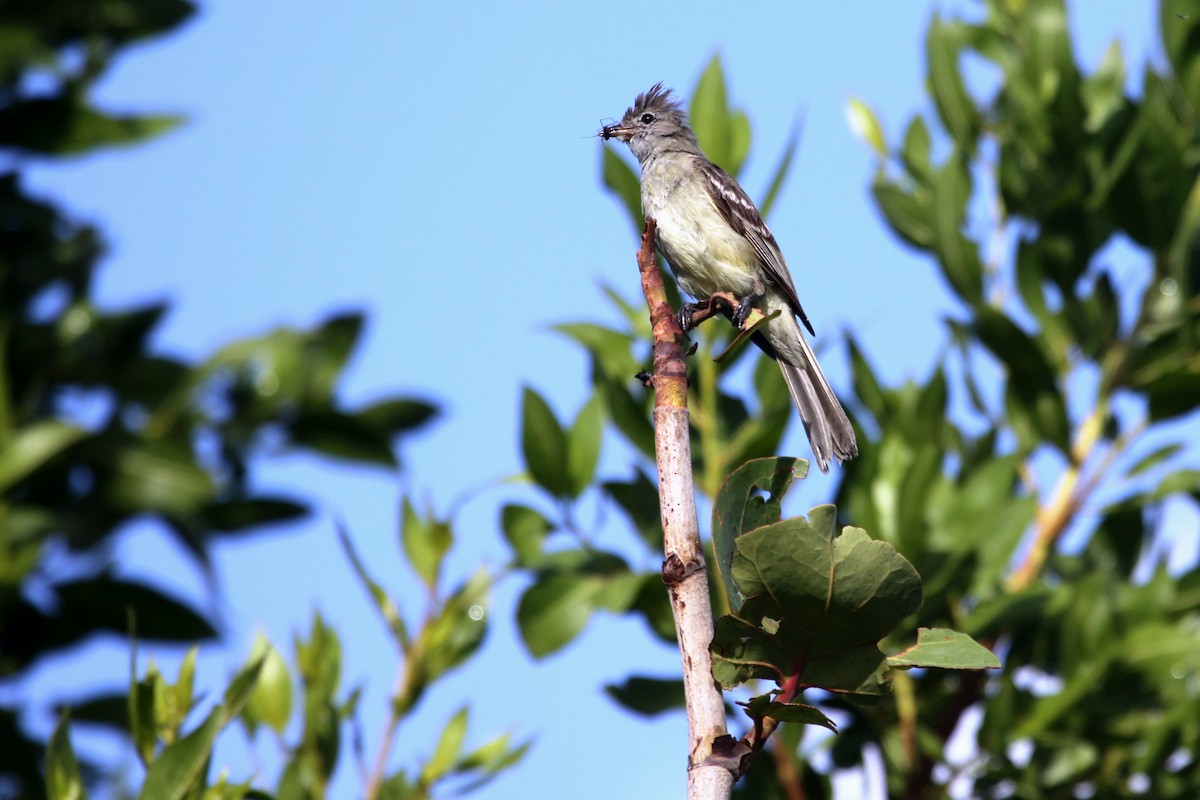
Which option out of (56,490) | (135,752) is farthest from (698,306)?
(56,490)

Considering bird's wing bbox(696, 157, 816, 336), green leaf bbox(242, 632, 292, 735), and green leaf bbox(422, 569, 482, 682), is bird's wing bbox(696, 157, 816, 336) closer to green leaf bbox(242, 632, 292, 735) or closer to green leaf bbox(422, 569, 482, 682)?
green leaf bbox(422, 569, 482, 682)

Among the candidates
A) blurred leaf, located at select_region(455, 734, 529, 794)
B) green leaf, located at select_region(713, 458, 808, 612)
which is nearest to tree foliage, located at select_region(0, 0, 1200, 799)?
blurred leaf, located at select_region(455, 734, 529, 794)

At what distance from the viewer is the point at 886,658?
1.74 metres

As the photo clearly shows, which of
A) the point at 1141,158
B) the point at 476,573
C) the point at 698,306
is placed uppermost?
the point at 1141,158

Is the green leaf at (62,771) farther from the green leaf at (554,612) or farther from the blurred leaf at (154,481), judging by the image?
→ the blurred leaf at (154,481)

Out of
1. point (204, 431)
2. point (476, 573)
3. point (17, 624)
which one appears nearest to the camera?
point (476, 573)

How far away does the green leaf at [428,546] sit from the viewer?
3217 mm

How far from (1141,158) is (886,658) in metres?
3.06

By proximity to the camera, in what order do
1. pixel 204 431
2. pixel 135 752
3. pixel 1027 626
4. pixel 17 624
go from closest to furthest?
pixel 135 752 → pixel 1027 626 → pixel 17 624 → pixel 204 431

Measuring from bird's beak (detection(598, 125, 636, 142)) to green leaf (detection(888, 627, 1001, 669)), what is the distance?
14.8 ft

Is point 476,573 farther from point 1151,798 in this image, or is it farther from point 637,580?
point 1151,798

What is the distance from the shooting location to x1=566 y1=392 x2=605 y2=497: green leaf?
3.80 meters

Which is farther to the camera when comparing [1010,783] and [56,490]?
[56,490]

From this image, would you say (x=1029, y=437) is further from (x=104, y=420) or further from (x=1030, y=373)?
(x=104, y=420)
